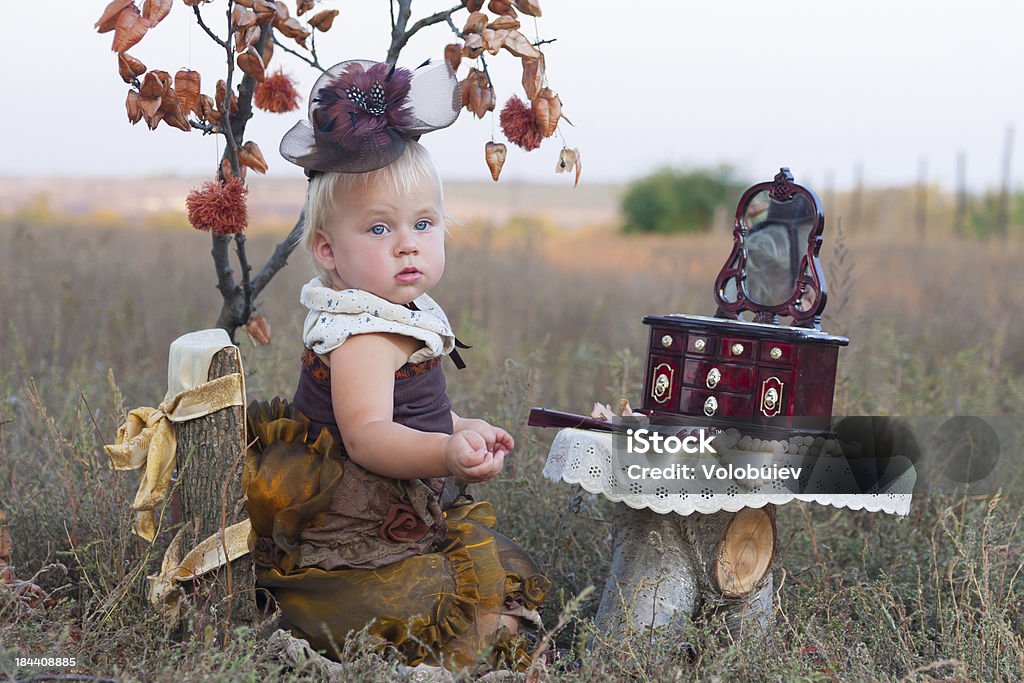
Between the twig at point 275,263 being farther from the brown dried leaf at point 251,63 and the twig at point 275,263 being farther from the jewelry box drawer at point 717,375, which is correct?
the jewelry box drawer at point 717,375

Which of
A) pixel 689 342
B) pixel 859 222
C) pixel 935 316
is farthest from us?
pixel 859 222

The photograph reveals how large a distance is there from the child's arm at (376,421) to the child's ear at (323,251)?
0.89 feet

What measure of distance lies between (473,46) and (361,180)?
50 cm

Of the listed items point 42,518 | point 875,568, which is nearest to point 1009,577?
point 875,568

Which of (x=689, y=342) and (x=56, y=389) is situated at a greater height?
(x=689, y=342)

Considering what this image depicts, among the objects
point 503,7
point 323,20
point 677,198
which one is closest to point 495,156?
point 503,7

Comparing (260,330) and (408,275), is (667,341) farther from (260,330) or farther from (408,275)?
(260,330)

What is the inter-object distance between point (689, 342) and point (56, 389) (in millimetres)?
2982

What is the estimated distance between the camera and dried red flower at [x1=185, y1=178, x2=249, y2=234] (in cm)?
265

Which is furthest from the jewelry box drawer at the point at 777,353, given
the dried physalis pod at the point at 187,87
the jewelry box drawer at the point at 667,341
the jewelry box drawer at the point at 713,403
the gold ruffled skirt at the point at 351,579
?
the dried physalis pod at the point at 187,87

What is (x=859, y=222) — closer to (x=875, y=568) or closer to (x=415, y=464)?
(x=875, y=568)

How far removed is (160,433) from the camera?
8.40 feet

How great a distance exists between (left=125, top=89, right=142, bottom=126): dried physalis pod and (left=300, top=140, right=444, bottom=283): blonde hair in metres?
0.57

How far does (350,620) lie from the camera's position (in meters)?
2.42
